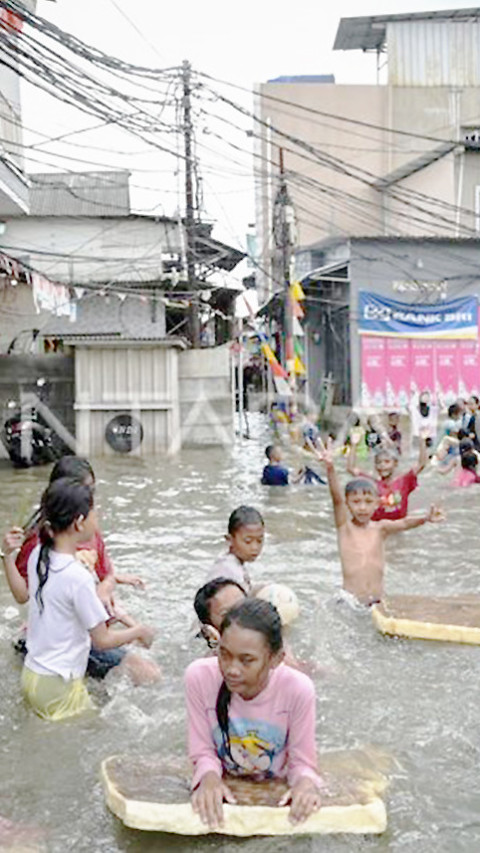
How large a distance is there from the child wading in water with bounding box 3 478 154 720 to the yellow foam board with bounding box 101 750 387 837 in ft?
2.62

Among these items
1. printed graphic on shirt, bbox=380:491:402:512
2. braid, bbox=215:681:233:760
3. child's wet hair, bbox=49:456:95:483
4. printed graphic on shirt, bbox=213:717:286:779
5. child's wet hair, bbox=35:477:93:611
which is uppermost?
child's wet hair, bbox=49:456:95:483

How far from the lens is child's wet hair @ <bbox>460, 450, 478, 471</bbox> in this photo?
1455cm

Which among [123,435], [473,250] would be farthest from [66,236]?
[473,250]

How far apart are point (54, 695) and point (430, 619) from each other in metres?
2.94

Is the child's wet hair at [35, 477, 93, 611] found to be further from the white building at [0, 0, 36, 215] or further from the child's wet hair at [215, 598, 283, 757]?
the white building at [0, 0, 36, 215]

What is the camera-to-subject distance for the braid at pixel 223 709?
3586 millimetres

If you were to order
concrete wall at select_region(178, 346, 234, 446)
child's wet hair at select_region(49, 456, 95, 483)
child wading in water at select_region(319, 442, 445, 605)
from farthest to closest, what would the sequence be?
concrete wall at select_region(178, 346, 234, 446) < child wading in water at select_region(319, 442, 445, 605) < child's wet hair at select_region(49, 456, 95, 483)

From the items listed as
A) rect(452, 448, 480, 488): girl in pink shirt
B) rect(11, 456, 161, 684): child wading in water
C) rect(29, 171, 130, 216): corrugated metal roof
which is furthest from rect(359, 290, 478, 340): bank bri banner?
rect(11, 456, 161, 684): child wading in water

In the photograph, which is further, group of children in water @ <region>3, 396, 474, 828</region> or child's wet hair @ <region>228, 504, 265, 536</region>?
child's wet hair @ <region>228, 504, 265, 536</region>

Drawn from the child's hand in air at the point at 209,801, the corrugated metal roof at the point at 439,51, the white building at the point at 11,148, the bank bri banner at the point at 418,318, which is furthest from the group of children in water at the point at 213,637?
the corrugated metal roof at the point at 439,51

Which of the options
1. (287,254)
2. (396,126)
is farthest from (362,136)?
(287,254)

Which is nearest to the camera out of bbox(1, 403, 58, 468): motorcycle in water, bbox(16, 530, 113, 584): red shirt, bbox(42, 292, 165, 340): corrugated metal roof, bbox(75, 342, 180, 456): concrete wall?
bbox(16, 530, 113, 584): red shirt

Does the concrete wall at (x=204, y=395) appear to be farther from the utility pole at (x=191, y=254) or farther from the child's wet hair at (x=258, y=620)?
the child's wet hair at (x=258, y=620)

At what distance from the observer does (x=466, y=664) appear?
594cm
